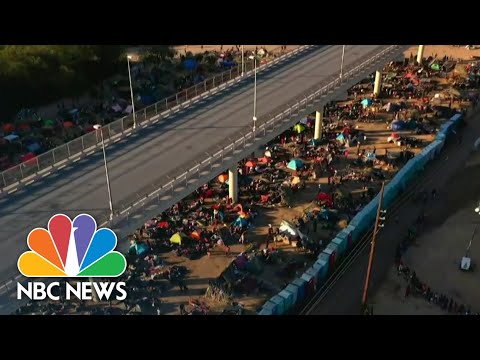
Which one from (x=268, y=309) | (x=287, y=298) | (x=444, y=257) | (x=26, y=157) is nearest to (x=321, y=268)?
(x=287, y=298)

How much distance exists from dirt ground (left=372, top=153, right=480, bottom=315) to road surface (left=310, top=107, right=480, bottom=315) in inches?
26.4

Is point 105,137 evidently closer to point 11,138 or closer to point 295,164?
point 11,138

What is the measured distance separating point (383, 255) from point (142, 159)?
692 inches

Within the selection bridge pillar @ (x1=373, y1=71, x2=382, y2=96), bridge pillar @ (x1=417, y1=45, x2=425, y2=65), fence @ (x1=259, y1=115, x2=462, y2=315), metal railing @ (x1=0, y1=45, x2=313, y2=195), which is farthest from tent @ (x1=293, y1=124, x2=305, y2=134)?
bridge pillar @ (x1=417, y1=45, x2=425, y2=65)

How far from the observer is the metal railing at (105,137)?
28.8 meters

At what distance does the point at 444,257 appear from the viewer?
34.3 m

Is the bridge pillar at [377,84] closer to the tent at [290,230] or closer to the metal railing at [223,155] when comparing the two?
the metal railing at [223,155]

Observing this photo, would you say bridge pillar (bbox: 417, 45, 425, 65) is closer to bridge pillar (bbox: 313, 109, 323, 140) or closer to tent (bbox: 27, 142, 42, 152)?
bridge pillar (bbox: 313, 109, 323, 140)

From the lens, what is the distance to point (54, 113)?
175 feet

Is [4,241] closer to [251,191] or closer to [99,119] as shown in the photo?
[251,191]

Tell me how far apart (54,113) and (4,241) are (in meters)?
31.6

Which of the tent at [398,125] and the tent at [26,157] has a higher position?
the tent at [398,125]

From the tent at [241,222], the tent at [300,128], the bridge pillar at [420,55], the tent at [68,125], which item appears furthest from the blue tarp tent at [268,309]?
the bridge pillar at [420,55]

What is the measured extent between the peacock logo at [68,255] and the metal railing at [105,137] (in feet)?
25.8
